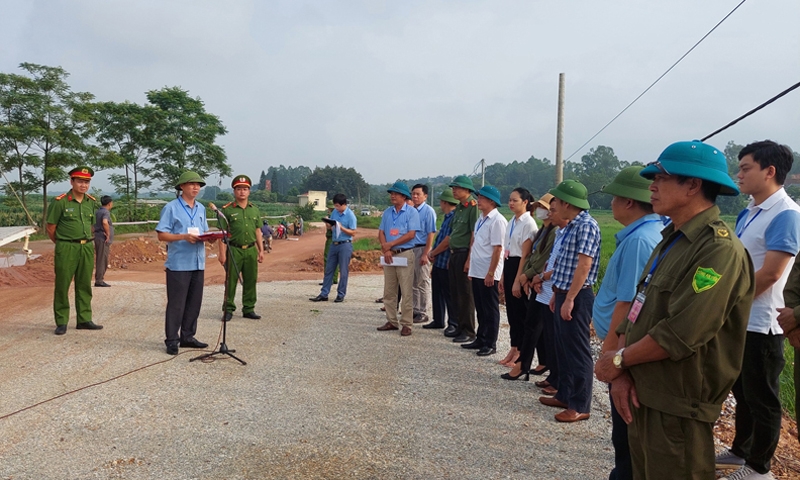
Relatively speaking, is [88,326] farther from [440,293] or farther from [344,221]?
[440,293]

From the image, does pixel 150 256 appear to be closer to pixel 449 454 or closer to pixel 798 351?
pixel 449 454

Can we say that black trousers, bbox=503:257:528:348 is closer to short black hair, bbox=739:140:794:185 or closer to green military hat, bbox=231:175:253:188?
short black hair, bbox=739:140:794:185

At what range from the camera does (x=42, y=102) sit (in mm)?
23891

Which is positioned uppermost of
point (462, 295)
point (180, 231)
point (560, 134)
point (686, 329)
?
point (560, 134)

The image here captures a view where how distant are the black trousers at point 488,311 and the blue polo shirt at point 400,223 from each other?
47.0 inches

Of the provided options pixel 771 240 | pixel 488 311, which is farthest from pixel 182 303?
pixel 771 240

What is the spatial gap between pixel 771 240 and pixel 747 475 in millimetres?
1366

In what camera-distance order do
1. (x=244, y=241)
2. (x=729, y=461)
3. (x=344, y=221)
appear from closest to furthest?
(x=729, y=461) → (x=244, y=241) → (x=344, y=221)

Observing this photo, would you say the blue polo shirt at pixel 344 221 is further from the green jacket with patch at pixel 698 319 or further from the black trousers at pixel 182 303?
the green jacket with patch at pixel 698 319

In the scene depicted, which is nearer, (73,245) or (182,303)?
(182,303)

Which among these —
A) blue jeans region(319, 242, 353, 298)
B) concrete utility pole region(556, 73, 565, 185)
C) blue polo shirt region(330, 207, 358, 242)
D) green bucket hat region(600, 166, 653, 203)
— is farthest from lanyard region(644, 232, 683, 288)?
concrete utility pole region(556, 73, 565, 185)

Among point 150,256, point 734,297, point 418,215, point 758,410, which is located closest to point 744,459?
point 758,410

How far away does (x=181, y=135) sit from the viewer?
33.2m

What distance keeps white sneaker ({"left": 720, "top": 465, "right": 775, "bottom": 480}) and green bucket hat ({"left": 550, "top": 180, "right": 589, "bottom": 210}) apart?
190 centimetres
